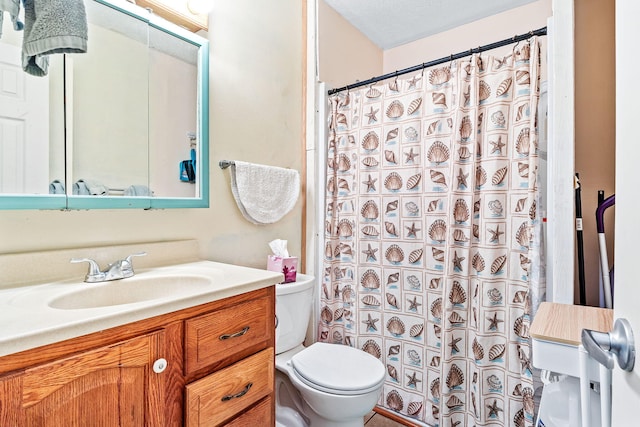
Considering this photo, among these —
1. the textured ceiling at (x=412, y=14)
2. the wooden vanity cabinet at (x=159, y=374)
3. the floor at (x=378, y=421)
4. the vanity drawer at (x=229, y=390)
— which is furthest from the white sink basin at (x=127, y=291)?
the textured ceiling at (x=412, y=14)

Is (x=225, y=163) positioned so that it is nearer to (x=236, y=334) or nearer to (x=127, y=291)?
(x=127, y=291)

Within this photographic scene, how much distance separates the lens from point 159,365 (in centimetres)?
78

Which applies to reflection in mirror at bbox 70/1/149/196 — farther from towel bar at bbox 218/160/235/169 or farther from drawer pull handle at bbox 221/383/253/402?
drawer pull handle at bbox 221/383/253/402

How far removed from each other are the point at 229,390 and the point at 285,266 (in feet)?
2.40

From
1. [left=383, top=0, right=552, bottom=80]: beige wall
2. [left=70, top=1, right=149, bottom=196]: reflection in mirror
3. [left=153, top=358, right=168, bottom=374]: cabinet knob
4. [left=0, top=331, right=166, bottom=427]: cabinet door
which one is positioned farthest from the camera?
[left=383, top=0, right=552, bottom=80]: beige wall

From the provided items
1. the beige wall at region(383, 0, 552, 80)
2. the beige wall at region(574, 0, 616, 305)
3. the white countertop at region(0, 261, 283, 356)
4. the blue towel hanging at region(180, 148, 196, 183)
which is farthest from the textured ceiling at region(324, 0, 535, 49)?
the white countertop at region(0, 261, 283, 356)

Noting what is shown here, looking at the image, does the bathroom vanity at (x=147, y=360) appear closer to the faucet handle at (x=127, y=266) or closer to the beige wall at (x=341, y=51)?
the faucet handle at (x=127, y=266)

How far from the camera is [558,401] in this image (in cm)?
101

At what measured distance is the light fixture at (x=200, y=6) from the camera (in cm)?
137

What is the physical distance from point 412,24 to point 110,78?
2.00 metres

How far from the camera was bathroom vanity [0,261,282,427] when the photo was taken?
606mm

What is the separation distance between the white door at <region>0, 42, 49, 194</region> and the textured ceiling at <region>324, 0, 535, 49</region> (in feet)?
5.66

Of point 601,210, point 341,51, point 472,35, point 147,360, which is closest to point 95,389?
point 147,360

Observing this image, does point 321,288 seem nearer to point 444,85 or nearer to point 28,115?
point 444,85
